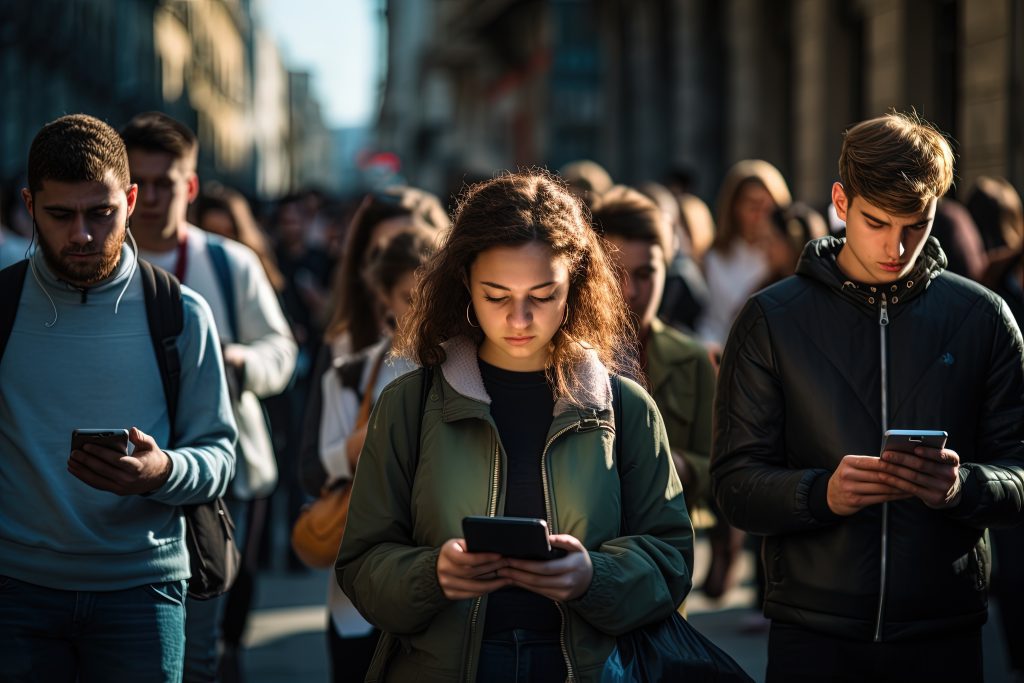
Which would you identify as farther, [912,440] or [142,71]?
[142,71]

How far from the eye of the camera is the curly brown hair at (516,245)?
3633mm

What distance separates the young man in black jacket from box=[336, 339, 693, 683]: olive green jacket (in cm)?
57

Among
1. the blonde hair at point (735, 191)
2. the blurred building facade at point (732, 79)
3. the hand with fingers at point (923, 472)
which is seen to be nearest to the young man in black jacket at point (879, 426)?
the hand with fingers at point (923, 472)

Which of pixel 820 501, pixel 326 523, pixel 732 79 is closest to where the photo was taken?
pixel 820 501

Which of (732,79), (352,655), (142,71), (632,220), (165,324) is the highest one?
(142,71)

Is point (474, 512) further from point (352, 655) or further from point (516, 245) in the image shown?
point (352, 655)

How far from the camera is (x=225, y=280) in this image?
19.1ft

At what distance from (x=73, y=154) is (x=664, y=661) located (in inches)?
78.5

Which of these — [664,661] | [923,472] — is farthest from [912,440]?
[664,661]

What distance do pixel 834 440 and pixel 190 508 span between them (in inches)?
69.0

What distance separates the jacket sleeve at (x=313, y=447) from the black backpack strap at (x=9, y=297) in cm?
142

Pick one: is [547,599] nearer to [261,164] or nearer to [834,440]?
[834,440]

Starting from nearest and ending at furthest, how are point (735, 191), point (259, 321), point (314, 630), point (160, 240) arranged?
point (160, 240) < point (259, 321) < point (314, 630) < point (735, 191)

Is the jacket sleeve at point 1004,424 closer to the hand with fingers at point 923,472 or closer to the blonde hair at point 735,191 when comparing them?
the hand with fingers at point 923,472
